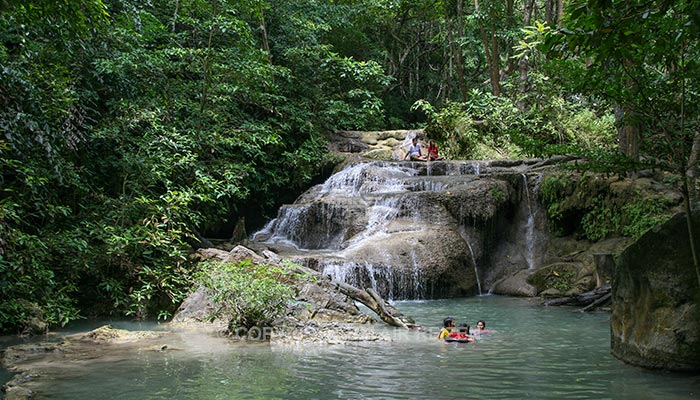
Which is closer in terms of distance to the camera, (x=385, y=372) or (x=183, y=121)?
(x=385, y=372)

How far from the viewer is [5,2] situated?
16.2ft

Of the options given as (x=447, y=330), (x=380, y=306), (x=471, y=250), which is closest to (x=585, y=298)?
(x=471, y=250)

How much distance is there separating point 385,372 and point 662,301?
109 inches

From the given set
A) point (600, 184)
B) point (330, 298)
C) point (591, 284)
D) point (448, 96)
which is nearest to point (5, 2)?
point (330, 298)

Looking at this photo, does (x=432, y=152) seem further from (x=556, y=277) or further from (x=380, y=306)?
(x=380, y=306)

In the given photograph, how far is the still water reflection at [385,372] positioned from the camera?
5.27 meters

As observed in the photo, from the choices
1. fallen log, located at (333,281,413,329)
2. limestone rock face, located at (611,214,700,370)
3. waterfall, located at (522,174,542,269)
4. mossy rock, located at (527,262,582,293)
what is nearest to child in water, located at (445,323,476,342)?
fallen log, located at (333,281,413,329)

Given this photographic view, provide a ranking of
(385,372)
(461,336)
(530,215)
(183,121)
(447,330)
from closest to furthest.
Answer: (385,372), (461,336), (447,330), (183,121), (530,215)

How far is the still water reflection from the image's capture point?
17.3 feet

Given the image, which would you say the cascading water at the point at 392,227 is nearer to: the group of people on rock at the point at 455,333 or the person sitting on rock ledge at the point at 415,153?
the person sitting on rock ledge at the point at 415,153

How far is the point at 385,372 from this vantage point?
6.06 metres

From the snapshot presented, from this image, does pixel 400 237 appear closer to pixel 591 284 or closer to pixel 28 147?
pixel 591 284

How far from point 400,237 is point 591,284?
428 cm

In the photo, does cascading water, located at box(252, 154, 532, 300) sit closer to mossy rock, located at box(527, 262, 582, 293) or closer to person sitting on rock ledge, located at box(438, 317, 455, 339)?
mossy rock, located at box(527, 262, 582, 293)
